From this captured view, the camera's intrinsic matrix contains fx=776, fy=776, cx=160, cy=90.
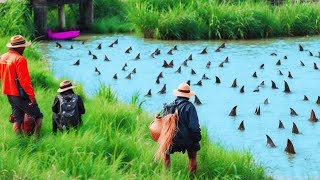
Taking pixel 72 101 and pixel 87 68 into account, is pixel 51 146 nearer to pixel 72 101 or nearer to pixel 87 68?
pixel 72 101

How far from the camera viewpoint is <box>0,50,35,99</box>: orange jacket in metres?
9.67

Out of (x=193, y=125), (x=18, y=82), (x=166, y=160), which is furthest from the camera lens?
(x=18, y=82)

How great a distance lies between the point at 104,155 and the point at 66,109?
87 centimetres

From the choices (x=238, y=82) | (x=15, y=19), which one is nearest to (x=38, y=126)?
(x=238, y=82)

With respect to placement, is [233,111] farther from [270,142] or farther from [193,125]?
[193,125]

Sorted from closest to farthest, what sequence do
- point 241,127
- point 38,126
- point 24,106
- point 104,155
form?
point 104,155, point 24,106, point 38,126, point 241,127

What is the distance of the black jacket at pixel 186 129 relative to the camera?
29.5 ft

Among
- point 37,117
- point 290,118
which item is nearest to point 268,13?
point 290,118

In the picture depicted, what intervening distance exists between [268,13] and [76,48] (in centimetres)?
707

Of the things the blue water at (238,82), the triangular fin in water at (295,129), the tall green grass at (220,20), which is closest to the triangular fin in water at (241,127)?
the blue water at (238,82)

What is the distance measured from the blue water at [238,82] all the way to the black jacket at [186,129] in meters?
1.70

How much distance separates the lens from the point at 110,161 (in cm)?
930

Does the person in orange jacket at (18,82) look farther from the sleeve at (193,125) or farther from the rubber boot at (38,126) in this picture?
the sleeve at (193,125)

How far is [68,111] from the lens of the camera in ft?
32.3
